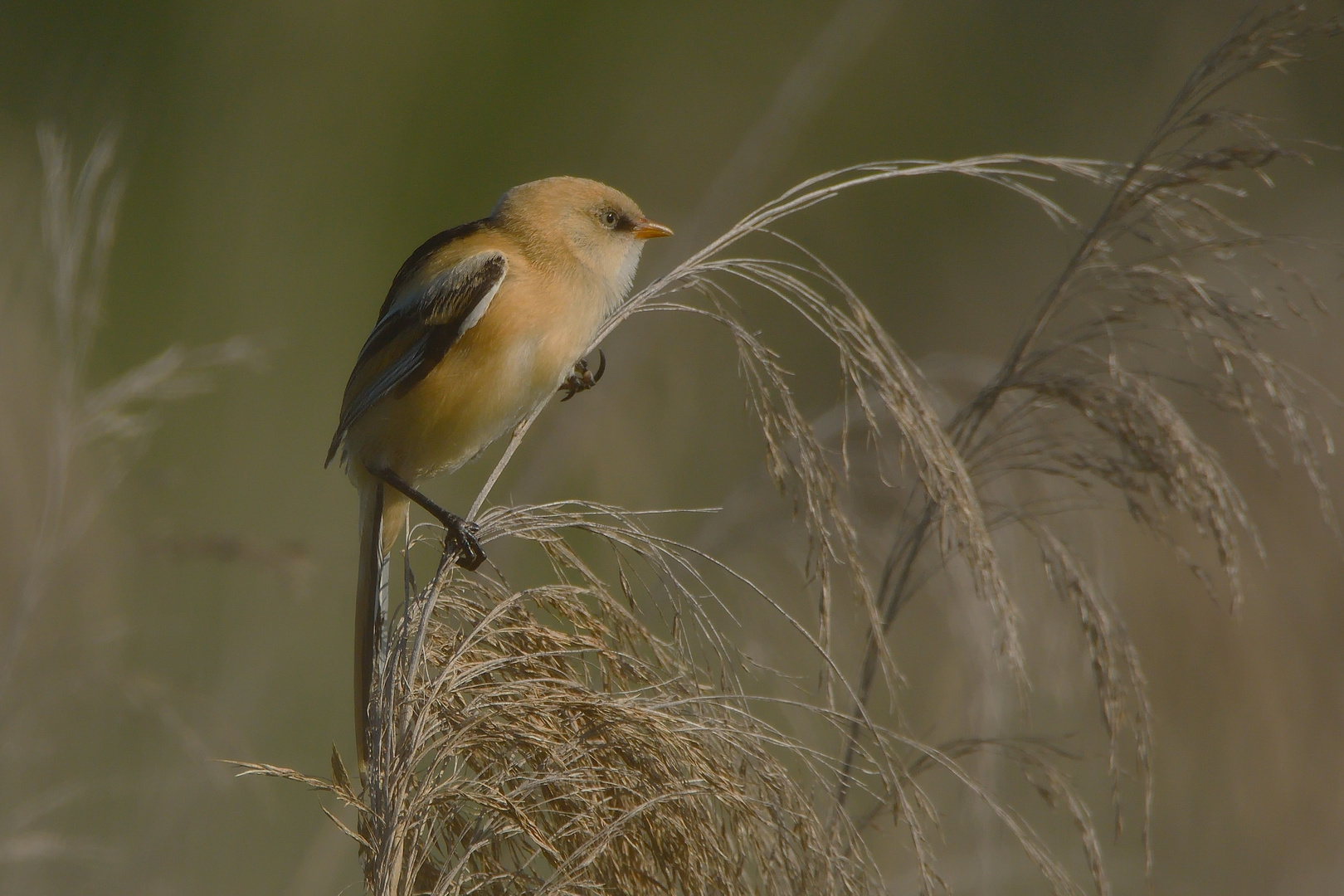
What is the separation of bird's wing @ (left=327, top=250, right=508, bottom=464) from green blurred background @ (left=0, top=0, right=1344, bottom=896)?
0.39 meters

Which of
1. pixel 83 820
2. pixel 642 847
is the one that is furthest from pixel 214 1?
pixel 642 847

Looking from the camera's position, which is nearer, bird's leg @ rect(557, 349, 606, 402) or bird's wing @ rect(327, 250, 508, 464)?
bird's wing @ rect(327, 250, 508, 464)

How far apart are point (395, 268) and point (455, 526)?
250 inches

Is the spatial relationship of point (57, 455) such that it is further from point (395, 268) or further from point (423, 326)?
point (395, 268)

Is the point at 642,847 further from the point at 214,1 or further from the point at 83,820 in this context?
the point at 214,1

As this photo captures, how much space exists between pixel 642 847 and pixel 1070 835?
6.94ft

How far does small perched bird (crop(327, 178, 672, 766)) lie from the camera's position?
9.43 ft

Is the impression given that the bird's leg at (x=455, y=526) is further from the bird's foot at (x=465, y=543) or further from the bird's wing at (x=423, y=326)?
the bird's wing at (x=423, y=326)

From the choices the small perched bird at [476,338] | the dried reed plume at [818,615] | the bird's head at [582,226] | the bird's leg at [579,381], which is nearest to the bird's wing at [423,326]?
the small perched bird at [476,338]

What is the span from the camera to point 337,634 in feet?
17.6

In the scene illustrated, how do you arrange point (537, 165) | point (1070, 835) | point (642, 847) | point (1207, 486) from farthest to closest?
point (537, 165), point (1070, 835), point (1207, 486), point (642, 847)

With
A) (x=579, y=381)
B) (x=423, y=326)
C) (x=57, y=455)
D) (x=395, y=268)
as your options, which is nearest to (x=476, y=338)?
(x=423, y=326)

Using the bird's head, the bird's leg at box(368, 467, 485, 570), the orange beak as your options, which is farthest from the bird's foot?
the orange beak

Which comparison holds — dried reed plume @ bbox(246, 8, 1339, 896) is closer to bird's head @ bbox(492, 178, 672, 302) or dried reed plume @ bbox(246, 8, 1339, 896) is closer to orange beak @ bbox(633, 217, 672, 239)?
bird's head @ bbox(492, 178, 672, 302)
